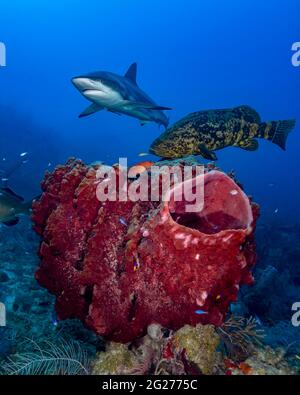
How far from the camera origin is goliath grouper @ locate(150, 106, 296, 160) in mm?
4020

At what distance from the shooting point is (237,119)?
4.16m

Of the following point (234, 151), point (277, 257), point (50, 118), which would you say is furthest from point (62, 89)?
point (277, 257)

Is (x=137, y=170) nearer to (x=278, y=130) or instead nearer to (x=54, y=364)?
(x=278, y=130)

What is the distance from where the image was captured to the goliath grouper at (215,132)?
4020mm

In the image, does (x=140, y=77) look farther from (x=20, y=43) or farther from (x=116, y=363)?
(x=116, y=363)

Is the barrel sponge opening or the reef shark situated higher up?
the reef shark

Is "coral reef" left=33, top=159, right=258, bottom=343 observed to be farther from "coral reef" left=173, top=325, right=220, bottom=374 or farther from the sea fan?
the sea fan

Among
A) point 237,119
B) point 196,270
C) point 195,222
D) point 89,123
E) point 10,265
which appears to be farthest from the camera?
point 89,123

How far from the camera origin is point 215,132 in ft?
13.4

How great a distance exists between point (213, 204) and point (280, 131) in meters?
2.03

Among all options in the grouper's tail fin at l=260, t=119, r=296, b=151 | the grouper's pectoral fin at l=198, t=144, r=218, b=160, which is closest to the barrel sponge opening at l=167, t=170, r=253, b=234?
the grouper's pectoral fin at l=198, t=144, r=218, b=160

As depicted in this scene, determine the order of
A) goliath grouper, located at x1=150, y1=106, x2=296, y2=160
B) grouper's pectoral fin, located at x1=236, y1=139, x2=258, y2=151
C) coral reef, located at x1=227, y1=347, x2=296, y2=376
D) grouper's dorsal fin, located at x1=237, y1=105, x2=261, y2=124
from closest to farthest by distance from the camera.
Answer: coral reef, located at x1=227, y1=347, x2=296, y2=376
goliath grouper, located at x1=150, y1=106, x2=296, y2=160
grouper's dorsal fin, located at x1=237, y1=105, x2=261, y2=124
grouper's pectoral fin, located at x1=236, y1=139, x2=258, y2=151

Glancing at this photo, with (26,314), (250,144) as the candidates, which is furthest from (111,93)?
(26,314)

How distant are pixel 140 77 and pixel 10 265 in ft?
507
